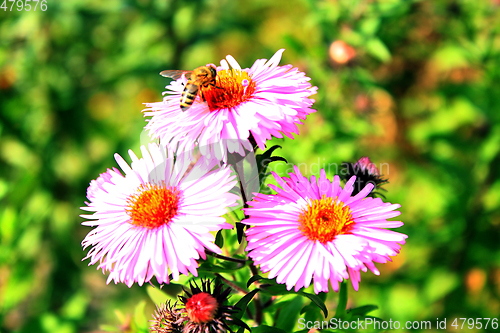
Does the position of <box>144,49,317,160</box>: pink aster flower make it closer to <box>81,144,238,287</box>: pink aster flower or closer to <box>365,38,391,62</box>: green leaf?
<box>81,144,238,287</box>: pink aster flower

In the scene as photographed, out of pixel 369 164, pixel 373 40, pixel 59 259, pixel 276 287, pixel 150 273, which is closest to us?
pixel 150 273

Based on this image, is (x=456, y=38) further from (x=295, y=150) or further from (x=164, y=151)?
(x=164, y=151)

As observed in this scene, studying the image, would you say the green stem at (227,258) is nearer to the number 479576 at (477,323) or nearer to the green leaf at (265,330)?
the green leaf at (265,330)

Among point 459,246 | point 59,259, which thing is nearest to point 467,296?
point 459,246

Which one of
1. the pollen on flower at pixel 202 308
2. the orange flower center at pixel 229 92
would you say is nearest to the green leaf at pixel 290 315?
the pollen on flower at pixel 202 308

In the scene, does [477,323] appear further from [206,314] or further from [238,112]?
[238,112]
